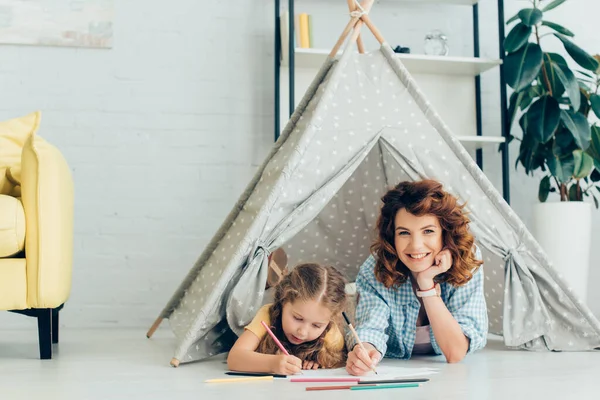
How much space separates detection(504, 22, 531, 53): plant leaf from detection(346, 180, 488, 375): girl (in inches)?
50.7

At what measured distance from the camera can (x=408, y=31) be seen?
335cm

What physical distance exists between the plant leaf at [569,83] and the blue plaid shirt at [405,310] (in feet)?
4.25

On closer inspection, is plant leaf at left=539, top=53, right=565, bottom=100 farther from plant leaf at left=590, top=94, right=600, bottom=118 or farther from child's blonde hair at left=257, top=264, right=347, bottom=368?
child's blonde hair at left=257, top=264, right=347, bottom=368

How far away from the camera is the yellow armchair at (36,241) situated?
1.98 metres

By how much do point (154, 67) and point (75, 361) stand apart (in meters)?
1.61

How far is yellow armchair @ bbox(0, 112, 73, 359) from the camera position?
1.98 meters

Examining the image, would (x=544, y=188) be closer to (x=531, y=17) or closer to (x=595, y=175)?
(x=595, y=175)

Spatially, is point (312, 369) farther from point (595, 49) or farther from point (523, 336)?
point (595, 49)

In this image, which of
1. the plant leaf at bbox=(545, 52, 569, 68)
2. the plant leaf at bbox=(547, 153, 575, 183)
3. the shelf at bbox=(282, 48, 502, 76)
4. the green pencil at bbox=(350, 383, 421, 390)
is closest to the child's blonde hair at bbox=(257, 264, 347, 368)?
the green pencil at bbox=(350, 383, 421, 390)

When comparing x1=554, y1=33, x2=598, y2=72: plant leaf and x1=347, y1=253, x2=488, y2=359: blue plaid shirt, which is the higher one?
x1=554, y1=33, x2=598, y2=72: plant leaf

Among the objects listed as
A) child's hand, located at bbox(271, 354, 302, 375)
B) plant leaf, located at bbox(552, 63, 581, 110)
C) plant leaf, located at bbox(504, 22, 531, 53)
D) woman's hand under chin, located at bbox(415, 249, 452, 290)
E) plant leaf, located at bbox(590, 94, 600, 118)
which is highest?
plant leaf, located at bbox(504, 22, 531, 53)

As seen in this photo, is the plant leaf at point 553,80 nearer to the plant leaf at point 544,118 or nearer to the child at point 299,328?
the plant leaf at point 544,118

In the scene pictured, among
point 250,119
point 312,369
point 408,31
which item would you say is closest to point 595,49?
point 408,31

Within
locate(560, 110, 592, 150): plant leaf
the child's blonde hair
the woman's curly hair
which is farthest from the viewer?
locate(560, 110, 592, 150): plant leaf
